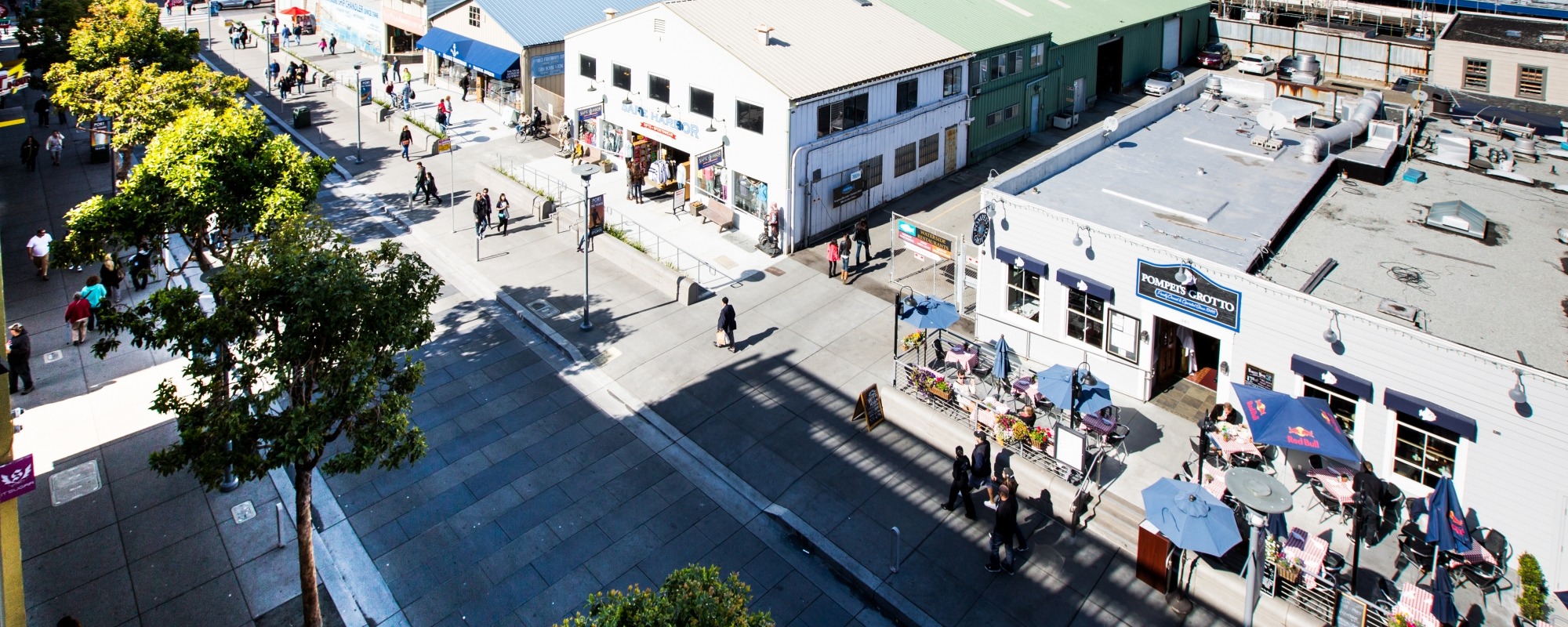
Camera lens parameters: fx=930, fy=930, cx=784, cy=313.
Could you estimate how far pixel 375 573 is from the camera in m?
17.1

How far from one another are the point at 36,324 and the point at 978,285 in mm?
25815

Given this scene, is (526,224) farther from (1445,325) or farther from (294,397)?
(1445,325)

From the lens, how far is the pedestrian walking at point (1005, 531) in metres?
16.5

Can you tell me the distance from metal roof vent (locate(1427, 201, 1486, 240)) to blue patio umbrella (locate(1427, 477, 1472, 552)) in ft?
30.2

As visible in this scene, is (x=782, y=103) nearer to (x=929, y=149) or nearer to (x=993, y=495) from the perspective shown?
(x=929, y=149)

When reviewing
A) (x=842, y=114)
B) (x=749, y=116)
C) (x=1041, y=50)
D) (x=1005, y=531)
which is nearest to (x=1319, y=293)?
(x=1005, y=531)

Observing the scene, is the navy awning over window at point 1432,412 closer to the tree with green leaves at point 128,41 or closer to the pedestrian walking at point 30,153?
the tree with green leaves at point 128,41

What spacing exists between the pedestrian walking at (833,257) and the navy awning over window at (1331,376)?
1348 centimetres

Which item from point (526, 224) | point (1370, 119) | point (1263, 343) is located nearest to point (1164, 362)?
point (1263, 343)

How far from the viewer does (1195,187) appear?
83.0ft

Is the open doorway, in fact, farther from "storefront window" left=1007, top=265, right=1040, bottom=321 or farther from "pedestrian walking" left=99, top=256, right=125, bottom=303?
"pedestrian walking" left=99, top=256, right=125, bottom=303

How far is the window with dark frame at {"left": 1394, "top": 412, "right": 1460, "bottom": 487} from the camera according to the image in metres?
17.4

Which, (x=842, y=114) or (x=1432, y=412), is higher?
(x=842, y=114)

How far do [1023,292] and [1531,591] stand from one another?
470 inches
